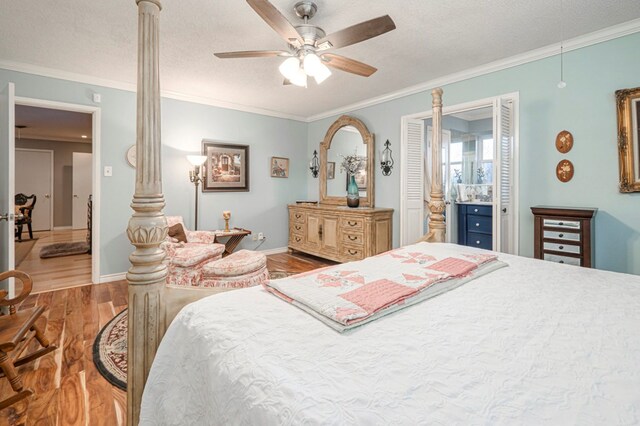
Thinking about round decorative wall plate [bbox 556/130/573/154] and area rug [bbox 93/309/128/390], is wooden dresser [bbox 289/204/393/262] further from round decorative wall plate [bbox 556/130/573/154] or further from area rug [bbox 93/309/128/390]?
area rug [bbox 93/309/128/390]

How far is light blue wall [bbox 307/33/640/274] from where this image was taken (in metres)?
2.60

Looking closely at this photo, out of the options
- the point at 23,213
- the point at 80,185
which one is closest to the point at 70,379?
the point at 23,213

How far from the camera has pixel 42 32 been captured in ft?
8.63

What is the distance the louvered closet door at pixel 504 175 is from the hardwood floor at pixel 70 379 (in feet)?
10.9

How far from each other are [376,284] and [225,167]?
4092 millimetres

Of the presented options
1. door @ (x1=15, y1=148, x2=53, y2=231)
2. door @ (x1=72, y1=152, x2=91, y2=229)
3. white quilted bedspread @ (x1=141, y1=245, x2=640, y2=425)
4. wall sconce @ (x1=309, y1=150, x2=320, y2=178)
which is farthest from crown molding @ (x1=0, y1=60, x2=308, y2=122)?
door @ (x1=15, y1=148, x2=53, y2=231)

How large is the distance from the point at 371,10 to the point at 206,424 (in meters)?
2.60

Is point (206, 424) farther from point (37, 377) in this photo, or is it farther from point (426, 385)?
point (37, 377)

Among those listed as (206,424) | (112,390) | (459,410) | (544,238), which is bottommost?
(112,390)

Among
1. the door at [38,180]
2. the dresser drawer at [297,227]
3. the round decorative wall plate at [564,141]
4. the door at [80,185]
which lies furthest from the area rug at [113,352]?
the door at [38,180]

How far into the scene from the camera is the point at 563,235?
262cm

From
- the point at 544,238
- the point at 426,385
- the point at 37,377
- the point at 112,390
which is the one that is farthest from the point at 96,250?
the point at 544,238

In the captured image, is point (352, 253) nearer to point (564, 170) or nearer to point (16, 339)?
point (564, 170)

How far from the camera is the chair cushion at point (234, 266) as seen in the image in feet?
9.66
